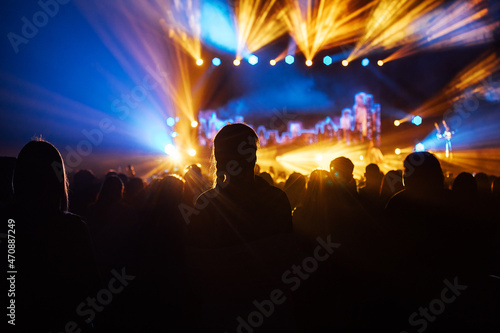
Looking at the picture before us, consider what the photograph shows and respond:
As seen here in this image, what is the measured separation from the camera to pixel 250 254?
150 cm

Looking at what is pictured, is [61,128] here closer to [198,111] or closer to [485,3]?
[198,111]

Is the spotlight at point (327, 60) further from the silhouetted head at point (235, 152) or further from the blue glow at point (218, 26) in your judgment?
the silhouetted head at point (235, 152)

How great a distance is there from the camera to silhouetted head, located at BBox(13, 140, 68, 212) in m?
1.54

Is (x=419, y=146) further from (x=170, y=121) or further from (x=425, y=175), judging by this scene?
(x=425, y=175)

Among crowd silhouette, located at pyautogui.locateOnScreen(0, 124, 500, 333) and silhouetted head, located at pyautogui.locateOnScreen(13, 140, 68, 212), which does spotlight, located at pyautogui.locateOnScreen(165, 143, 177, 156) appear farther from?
silhouetted head, located at pyautogui.locateOnScreen(13, 140, 68, 212)

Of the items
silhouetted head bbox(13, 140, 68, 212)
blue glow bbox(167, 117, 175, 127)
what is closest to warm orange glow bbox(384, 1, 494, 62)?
blue glow bbox(167, 117, 175, 127)

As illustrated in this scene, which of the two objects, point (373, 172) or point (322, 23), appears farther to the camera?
point (322, 23)

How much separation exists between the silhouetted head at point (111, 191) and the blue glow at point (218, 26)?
10442 millimetres

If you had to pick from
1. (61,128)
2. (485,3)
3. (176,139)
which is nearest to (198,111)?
(176,139)

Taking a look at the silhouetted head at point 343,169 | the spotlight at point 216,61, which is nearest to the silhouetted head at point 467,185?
the silhouetted head at point 343,169

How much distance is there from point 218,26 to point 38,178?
12768mm

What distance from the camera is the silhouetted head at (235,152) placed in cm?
155

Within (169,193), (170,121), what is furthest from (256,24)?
(169,193)

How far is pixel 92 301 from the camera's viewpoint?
166 cm
